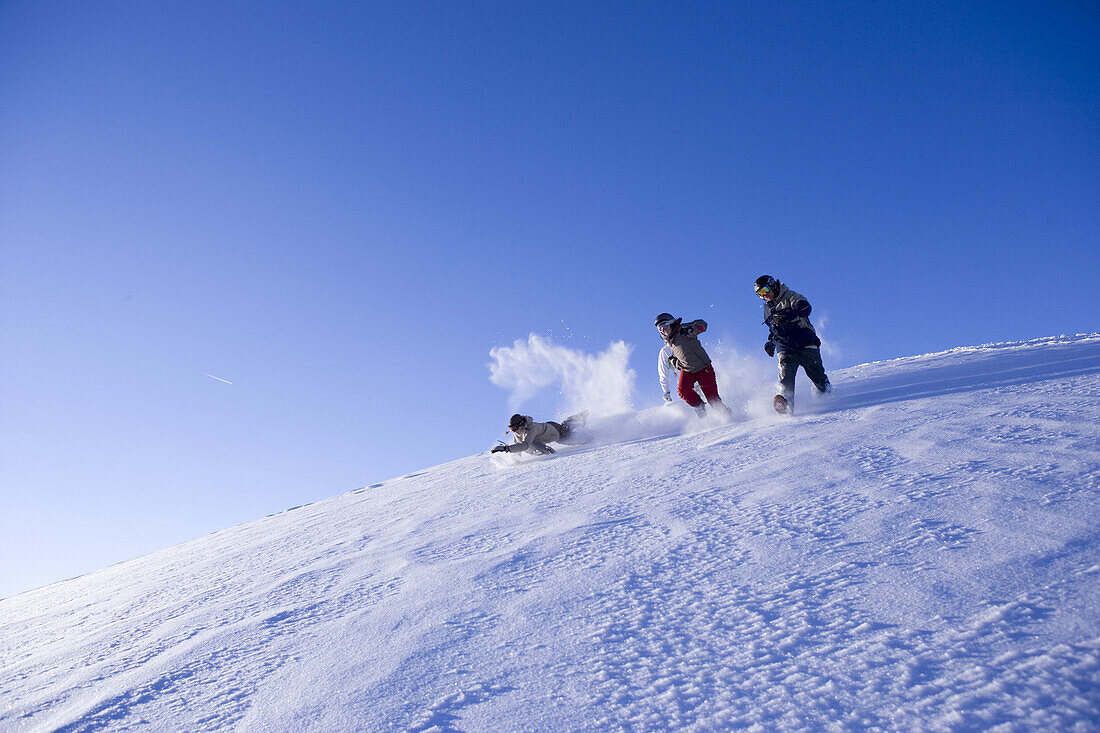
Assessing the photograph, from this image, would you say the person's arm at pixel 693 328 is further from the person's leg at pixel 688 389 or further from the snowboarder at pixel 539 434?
the snowboarder at pixel 539 434

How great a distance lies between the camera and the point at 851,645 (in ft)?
6.11

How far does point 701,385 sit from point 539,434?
2.33 meters

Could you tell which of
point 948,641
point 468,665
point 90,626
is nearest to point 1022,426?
point 948,641

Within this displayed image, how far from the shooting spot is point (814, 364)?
24.1 feet

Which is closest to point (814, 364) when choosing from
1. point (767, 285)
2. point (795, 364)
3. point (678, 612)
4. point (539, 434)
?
point (795, 364)

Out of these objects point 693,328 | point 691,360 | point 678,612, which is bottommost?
point 678,612

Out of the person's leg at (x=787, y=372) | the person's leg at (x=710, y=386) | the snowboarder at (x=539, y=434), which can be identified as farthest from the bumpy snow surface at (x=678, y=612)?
the snowboarder at (x=539, y=434)

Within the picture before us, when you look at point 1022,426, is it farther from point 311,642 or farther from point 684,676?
point 311,642

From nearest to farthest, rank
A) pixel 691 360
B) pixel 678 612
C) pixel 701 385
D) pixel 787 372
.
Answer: pixel 678 612 → pixel 787 372 → pixel 691 360 → pixel 701 385

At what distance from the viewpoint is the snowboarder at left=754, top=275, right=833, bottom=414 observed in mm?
7270

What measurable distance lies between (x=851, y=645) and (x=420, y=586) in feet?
7.36

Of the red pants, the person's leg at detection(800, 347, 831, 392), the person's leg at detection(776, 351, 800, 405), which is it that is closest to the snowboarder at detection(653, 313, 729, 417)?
the red pants

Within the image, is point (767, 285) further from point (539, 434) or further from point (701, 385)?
point (539, 434)

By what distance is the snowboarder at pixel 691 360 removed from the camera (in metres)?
7.52
